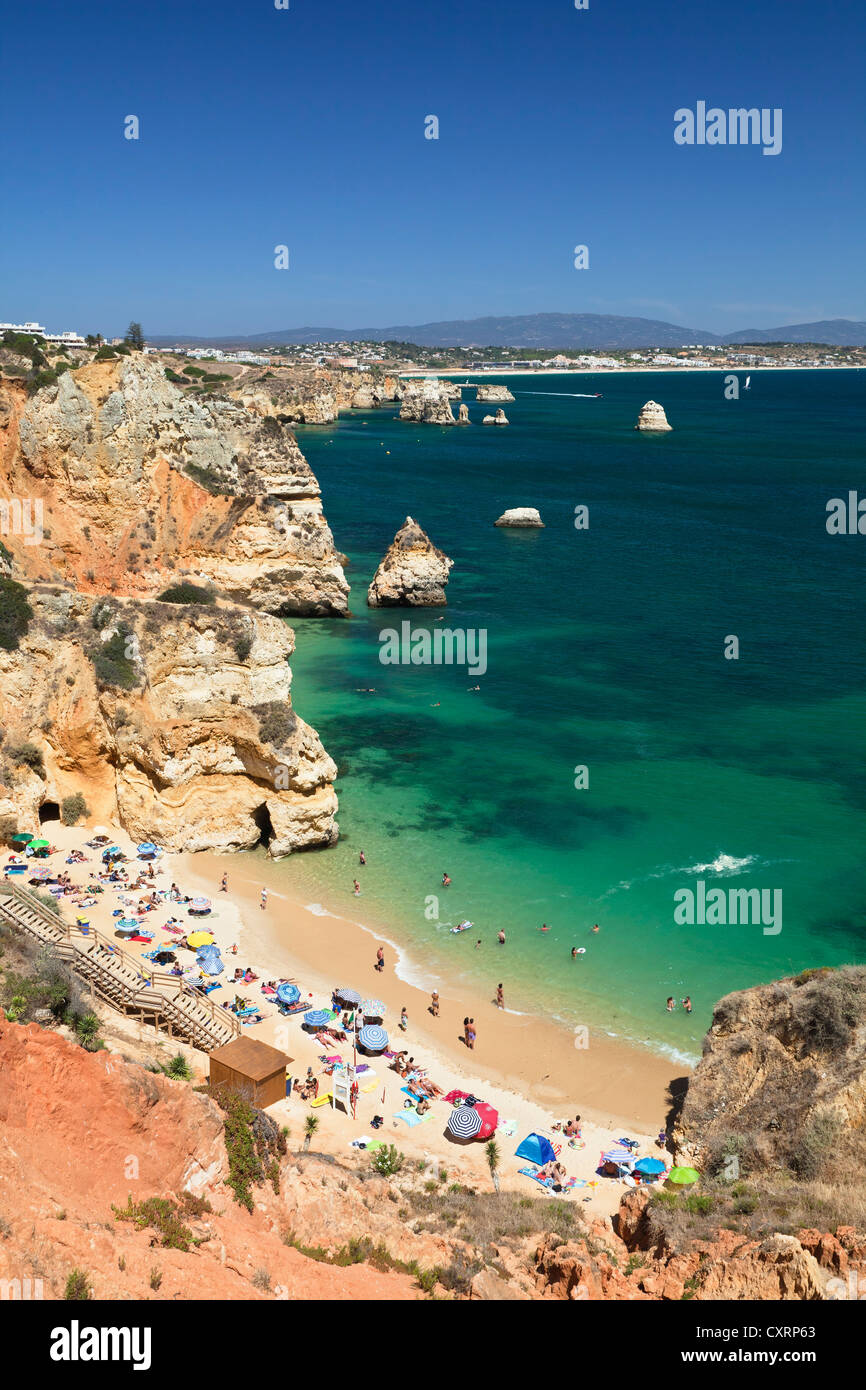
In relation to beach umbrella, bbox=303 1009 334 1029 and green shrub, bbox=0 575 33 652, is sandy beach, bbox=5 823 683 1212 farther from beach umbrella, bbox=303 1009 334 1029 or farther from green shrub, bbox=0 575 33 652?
green shrub, bbox=0 575 33 652

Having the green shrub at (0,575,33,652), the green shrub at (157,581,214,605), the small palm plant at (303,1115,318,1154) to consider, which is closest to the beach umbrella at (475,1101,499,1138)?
the small palm plant at (303,1115,318,1154)

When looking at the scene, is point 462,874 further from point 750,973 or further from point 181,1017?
point 181,1017

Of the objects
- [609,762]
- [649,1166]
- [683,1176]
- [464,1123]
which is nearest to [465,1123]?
[464,1123]

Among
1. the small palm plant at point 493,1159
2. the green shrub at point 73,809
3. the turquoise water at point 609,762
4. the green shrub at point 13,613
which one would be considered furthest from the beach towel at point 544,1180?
the green shrub at point 13,613

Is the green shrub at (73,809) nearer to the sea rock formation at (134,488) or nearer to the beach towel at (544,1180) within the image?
the sea rock formation at (134,488)

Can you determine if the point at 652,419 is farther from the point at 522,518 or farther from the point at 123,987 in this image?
the point at 123,987
